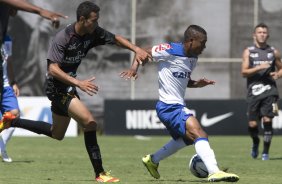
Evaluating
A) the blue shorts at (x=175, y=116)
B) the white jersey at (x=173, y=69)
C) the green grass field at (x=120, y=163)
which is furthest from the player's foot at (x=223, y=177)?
the white jersey at (x=173, y=69)

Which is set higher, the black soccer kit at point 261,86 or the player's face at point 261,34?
the player's face at point 261,34

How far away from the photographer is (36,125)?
1165cm

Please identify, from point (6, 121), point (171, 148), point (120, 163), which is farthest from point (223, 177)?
point (120, 163)

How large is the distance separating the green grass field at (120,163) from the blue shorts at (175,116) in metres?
0.60

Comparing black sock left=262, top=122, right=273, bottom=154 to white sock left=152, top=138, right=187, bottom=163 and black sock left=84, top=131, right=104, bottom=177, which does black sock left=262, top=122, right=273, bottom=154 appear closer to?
white sock left=152, top=138, right=187, bottom=163

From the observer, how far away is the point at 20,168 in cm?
1248

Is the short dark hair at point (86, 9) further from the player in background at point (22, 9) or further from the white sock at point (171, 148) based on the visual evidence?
the white sock at point (171, 148)

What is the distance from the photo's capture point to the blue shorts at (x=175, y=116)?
10297 millimetres

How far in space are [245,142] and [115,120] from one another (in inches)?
183

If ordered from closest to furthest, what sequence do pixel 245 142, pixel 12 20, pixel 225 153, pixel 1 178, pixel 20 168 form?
pixel 1 178 → pixel 20 168 → pixel 225 153 → pixel 245 142 → pixel 12 20

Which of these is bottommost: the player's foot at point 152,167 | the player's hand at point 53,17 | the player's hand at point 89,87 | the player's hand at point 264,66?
the player's foot at point 152,167

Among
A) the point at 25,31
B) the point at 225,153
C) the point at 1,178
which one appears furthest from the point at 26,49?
the point at 1,178

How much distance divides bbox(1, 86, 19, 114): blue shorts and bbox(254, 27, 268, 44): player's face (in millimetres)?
4754

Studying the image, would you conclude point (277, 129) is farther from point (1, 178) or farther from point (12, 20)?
point (1, 178)
